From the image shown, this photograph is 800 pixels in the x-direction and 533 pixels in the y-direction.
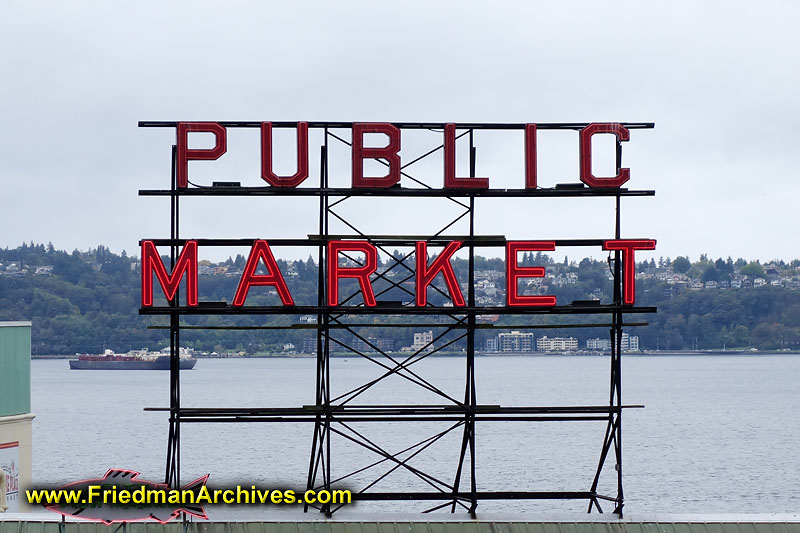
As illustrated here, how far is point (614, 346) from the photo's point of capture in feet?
113

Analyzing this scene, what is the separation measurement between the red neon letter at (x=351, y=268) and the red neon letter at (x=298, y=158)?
2.21 metres

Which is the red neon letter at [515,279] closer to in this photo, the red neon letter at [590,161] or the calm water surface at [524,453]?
the red neon letter at [590,161]

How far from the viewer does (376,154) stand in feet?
111

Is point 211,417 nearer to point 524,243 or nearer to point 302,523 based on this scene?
point 302,523

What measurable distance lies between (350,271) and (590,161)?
7.89 m

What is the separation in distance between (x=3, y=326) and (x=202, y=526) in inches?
682

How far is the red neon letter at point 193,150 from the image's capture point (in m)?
33.2

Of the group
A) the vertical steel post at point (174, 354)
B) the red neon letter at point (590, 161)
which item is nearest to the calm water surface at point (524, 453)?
the vertical steel post at point (174, 354)

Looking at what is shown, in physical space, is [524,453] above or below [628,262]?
below

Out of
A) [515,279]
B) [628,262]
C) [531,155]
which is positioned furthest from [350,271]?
[628,262]

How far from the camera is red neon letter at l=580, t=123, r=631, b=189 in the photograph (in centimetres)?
3388

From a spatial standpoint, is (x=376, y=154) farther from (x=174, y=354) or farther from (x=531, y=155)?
(x=174, y=354)

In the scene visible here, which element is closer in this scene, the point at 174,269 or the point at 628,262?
the point at 174,269

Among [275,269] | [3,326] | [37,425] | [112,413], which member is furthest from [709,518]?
[112,413]
